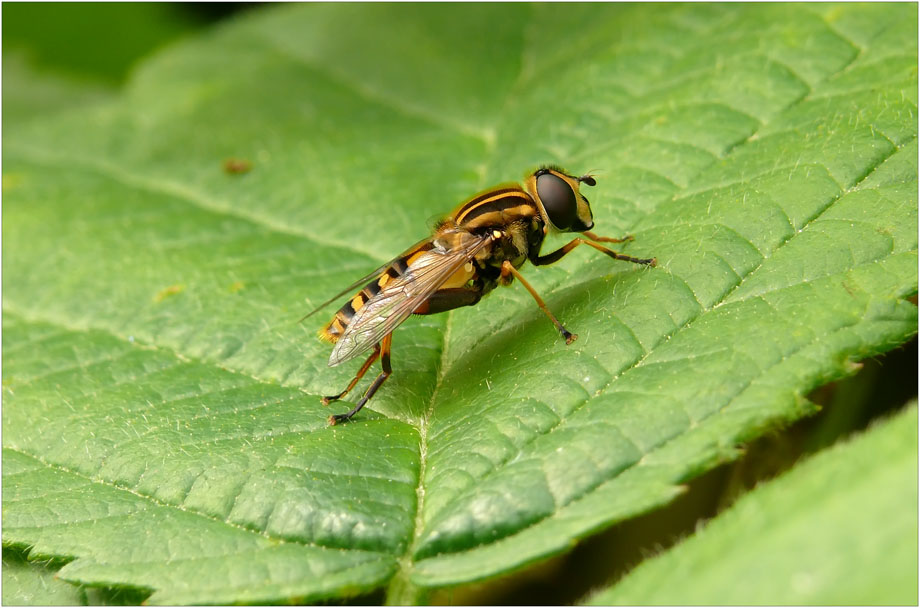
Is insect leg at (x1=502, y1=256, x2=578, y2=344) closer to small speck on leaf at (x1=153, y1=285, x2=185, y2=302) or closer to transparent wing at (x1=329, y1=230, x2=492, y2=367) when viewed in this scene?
transparent wing at (x1=329, y1=230, x2=492, y2=367)

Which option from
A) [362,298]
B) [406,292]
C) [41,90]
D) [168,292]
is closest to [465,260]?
[406,292]

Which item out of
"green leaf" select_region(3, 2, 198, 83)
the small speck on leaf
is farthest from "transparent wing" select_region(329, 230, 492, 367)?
"green leaf" select_region(3, 2, 198, 83)

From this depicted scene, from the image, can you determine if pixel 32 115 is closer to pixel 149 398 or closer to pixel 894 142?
pixel 149 398

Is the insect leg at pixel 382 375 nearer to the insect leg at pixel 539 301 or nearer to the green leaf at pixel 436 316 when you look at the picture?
the green leaf at pixel 436 316

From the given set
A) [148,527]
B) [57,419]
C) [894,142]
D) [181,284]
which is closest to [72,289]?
[181,284]

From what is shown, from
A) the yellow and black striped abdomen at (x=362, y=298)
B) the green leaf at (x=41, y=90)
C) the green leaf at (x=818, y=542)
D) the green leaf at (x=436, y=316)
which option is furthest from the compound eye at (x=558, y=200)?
the green leaf at (x=41, y=90)

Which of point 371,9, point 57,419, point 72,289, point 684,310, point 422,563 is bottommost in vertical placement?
point 422,563
